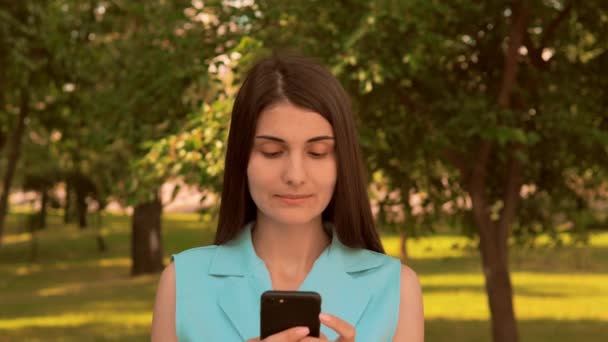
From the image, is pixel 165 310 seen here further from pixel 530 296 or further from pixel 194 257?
pixel 530 296

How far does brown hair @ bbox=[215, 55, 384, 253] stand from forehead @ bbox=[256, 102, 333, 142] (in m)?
0.02

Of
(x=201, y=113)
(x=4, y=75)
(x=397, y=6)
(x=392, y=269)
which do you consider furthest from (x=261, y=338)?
(x=4, y=75)

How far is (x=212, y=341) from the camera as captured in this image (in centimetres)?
318

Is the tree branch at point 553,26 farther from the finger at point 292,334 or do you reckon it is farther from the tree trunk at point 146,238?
the tree trunk at point 146,238

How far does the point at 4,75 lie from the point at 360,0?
10.9m

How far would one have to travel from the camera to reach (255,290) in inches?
127

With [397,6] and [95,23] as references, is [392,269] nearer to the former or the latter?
[397,6]

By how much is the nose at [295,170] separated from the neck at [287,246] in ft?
0.79

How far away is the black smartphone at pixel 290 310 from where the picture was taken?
2.87 m

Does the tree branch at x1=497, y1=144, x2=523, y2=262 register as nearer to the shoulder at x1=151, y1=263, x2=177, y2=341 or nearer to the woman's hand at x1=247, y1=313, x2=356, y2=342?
the shoulder at x1=151, y1=263, x2=177, y2=341

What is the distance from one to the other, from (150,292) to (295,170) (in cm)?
2564

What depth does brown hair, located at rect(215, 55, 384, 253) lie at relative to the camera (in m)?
3.20

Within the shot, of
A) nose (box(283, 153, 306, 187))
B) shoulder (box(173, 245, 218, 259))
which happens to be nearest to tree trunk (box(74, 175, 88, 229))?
shoulder (box(173, 245, 218, 259))

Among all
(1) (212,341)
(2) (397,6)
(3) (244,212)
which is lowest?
(1) (212,341)
